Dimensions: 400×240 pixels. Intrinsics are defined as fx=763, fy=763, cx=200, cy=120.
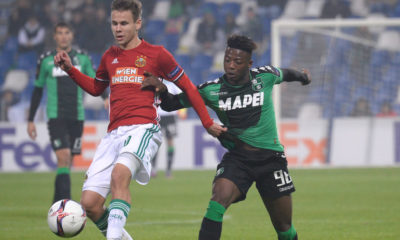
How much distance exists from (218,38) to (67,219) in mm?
17885

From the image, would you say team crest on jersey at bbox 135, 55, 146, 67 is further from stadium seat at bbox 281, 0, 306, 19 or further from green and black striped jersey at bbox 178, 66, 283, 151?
stadium seat at bbox 281, 0, 306, 19

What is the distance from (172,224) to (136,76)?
325 centimetres

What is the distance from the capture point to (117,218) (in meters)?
5.28

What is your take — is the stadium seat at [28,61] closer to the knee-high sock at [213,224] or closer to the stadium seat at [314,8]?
the stadium seat at [314,8]

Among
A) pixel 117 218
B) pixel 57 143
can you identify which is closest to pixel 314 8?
pixel 57 143

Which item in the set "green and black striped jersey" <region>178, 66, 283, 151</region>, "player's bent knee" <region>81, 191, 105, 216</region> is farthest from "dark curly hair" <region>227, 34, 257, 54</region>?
"player's bent knee" <region>81, 191, 105, 216</region>

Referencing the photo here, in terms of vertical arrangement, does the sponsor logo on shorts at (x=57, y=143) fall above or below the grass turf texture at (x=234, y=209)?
above

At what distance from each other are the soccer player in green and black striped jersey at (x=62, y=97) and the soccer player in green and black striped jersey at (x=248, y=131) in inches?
154

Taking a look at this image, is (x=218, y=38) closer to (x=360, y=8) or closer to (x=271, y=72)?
(x=360, y=8)

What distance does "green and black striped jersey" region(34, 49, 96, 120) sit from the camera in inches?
388

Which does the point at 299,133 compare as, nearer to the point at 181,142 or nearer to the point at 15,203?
the point at 181,142

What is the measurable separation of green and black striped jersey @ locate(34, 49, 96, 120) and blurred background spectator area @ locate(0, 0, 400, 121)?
9.70m

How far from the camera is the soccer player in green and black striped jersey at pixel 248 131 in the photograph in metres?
5.89

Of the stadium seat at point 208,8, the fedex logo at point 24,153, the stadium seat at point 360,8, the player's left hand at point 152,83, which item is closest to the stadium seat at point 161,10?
the stadium seat at point 208,8
